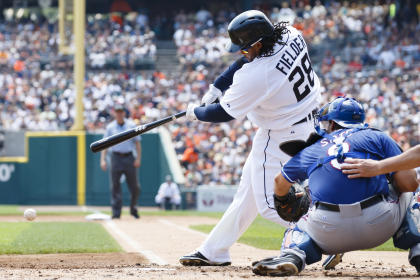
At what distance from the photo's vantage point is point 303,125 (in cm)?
573

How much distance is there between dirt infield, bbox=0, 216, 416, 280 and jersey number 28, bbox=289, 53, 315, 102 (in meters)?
1.26

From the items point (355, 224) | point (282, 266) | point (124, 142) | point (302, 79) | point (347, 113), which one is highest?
point (302, 79)

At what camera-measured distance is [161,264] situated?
6.28m

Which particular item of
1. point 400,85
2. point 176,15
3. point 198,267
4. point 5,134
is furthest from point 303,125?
point 176,15

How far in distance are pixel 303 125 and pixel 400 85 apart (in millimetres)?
18842

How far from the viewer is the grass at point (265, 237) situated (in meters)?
8.38

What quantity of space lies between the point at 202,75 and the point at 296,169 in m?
21.3

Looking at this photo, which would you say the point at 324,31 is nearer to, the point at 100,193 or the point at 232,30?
the point at 100,193

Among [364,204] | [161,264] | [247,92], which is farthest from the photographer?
[161,264]

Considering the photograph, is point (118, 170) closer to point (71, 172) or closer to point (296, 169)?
point (71, 172)

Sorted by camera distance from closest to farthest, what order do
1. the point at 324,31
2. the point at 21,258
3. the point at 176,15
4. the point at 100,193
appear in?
the point at 21,258, the point at 100,193, the point at 324,31, the point at 176,15

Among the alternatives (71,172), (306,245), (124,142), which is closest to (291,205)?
(306,245)

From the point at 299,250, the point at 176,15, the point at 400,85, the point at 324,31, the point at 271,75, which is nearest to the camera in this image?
the point at 299,250

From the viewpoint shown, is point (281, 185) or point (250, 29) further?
point (250, 29)
